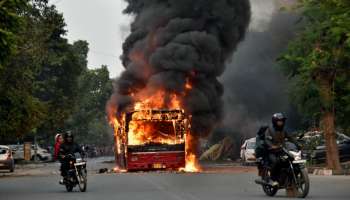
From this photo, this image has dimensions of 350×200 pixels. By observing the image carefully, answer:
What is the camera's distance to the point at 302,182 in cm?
1736

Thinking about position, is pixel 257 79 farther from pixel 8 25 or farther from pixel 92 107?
pixel 92 107

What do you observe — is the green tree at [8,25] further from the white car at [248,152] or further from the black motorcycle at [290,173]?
the white car at [248,152]

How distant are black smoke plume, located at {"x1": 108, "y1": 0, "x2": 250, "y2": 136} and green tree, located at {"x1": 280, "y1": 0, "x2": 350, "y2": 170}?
764 centimetres

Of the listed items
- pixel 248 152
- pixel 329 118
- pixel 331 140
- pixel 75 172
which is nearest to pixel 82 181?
pixel 75 172

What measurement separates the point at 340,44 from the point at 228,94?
140ft

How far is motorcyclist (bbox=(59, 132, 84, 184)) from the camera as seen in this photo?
2277cm

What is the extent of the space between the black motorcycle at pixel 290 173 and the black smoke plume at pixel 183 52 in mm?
23526

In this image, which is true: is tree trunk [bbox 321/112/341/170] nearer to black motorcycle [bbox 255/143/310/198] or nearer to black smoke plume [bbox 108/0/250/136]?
black smoke plume [bbox 108/0/250/136]

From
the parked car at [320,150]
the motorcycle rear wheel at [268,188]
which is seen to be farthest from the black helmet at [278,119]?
the parked car at [320,150]

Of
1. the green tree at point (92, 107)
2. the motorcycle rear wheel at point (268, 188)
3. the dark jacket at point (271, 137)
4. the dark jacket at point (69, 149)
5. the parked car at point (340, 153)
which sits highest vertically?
the green tree at point (92, 107)

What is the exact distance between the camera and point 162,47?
150 feet

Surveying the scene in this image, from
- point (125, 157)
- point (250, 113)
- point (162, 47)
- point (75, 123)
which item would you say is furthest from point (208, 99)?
point (75, 123)

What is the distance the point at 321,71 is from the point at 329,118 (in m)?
2.48

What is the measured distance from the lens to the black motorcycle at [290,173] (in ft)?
57.0
